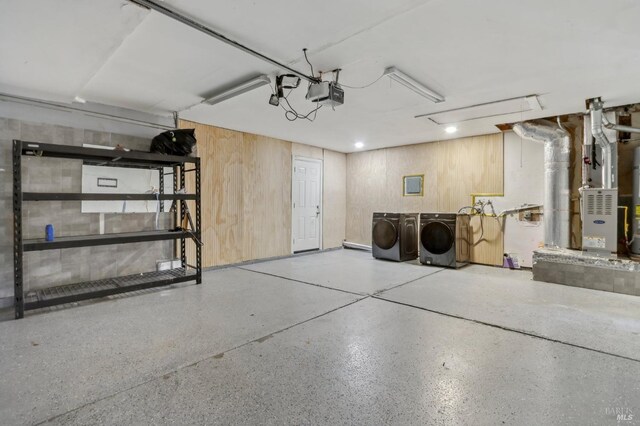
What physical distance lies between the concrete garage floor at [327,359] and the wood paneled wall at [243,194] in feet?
5.08

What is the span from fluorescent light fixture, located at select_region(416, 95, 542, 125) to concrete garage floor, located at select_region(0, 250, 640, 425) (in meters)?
2.21

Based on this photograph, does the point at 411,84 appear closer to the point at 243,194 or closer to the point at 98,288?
the point at 243,194

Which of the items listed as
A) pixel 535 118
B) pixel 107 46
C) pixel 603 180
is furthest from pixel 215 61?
pixel 603 180

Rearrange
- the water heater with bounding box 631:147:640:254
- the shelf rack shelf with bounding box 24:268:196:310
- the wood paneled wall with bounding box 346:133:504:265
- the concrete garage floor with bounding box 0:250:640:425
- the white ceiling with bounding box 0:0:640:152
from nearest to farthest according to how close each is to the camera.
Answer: the concrete garage floor with bounding box 0:250:640:425 → the white ceiling with bounding box 0:0:640:152 → the shelf rack shelf with bounding box 24:268:196:310 → the water heater with bounding box 631:147:640:254 → the wood paneled wall with bounding box 346:133:504:265

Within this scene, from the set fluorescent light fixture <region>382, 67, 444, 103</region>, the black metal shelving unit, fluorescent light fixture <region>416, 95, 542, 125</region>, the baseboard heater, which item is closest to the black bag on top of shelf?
the black metal shelving unit

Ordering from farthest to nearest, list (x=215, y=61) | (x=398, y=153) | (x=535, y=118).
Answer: (x=398, y=153) < (x=535, y=118) < (x=215, y=61)

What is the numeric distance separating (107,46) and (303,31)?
4.84 ft

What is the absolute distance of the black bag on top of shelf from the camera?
12.3 ft

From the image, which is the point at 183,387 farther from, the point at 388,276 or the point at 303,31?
the point at 388,276

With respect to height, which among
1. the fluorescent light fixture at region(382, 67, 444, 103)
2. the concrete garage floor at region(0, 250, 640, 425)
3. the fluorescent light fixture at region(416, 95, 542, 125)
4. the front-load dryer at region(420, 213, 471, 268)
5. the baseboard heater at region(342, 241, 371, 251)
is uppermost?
the fluorescent light fixture at region(416, 95, 542, 125)

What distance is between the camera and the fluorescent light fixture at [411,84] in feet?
9.20

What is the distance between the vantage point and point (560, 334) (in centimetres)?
245

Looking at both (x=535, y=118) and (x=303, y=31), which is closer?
(x=303, y=31)

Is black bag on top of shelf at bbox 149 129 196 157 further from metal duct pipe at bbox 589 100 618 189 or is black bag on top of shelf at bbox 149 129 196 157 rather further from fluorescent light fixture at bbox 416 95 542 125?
metal duct pipe at bbox 589 100 618 189
